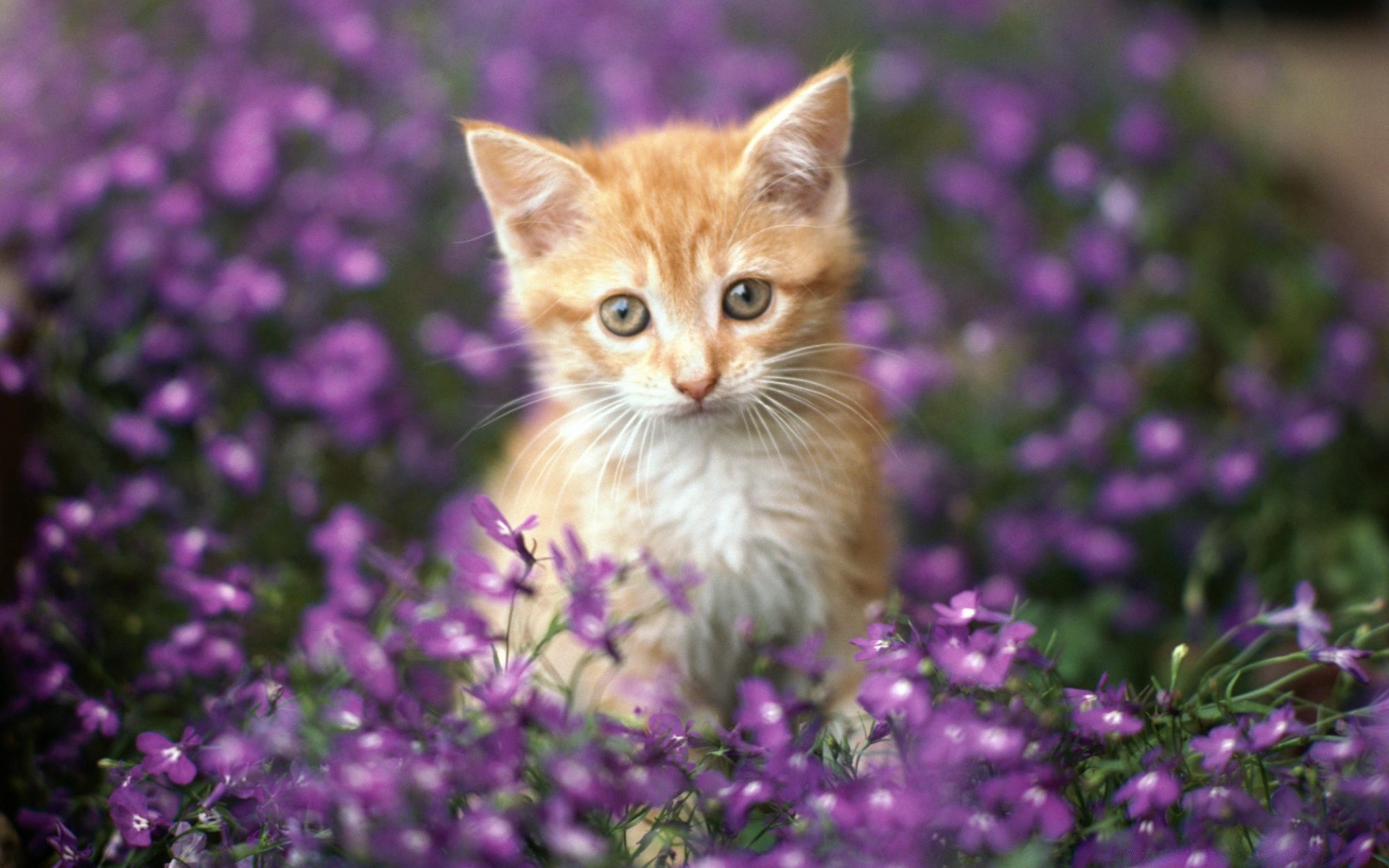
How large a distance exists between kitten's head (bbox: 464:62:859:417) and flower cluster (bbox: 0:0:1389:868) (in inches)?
13.6

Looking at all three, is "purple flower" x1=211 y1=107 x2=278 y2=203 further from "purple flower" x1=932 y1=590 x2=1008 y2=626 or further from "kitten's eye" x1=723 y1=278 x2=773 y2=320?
"purple flower" x1=932 y1=590 x2=1008 y2=626

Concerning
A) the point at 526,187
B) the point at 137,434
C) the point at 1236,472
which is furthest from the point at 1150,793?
the point at 137,434

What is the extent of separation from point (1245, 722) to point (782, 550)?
753 millimetres

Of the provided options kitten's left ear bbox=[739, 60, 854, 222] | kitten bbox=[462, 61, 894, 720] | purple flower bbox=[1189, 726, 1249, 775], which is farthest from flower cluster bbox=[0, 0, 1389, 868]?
kitten's left ear bbox=[739, 60, 854, 222]

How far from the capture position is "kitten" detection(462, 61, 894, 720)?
172 centimetres

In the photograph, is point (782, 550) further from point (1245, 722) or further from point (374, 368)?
point (374, 368)

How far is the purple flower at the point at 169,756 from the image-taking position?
4.93 ft

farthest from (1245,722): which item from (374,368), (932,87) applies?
(932,87)

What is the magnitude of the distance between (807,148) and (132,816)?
1.46 metres

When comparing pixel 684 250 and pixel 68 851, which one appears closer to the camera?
pixel 68 851

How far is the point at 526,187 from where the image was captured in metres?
1.80

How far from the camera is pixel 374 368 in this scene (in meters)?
2.64

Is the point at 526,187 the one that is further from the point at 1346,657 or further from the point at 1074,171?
the point at 1074,171

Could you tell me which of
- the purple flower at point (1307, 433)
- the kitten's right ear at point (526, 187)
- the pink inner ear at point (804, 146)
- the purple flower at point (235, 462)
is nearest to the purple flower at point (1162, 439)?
the purple flower at point (1307, 433)
